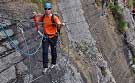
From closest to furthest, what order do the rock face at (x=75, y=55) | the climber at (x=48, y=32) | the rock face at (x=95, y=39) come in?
the climber at (x=48, y=32), the rock face at (x=75, y=55), the rock face at (x=95, y=39)

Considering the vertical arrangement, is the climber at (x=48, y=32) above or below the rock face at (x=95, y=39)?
above

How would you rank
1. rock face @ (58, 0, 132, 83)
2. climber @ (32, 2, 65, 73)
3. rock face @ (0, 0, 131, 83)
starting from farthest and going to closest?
rock face @ (58, 0, 132, 83) < rock face @ (0, 0, 131, 83) < climber @ (32, 2, 65, 73)

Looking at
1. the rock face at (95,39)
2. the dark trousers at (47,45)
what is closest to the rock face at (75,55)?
the rock face at (95,39)

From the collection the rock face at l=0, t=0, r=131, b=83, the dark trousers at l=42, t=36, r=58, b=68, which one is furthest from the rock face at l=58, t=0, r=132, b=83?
the dark trousers at l=42, t=36, r=58, b=68

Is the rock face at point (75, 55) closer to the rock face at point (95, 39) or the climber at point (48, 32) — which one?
the rock face at point (95, 39)

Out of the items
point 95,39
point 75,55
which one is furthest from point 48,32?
point 95,39

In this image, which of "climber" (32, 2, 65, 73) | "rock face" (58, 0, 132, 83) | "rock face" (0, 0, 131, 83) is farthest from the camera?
"rock face" (58, 0, 132, 83)

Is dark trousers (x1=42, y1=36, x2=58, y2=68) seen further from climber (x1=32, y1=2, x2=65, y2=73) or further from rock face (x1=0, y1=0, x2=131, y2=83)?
rock face (x1=0, y1=0, x2=131, y2=83)

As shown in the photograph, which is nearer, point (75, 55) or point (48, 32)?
point (48, 32)

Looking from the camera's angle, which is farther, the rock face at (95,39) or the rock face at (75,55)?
the rock face at (95,39)

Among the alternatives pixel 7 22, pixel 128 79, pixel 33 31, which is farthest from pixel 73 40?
pixel 128 79

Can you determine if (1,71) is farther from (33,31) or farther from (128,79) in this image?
(128,79)

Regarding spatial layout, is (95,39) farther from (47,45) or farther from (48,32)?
(48,32)

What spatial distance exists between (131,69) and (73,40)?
5421 mm
